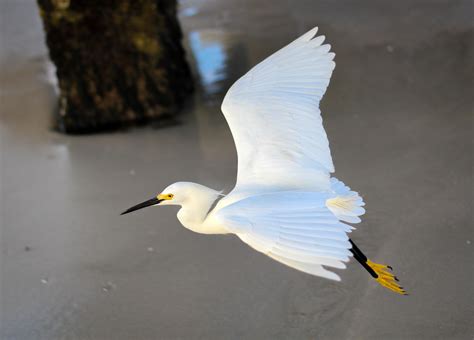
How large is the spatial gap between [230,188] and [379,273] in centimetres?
101

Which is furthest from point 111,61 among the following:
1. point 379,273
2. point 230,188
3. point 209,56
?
point 379,273

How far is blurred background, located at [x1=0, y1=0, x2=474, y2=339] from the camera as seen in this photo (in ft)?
7.51

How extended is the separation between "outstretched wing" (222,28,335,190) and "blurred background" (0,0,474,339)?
49 cm

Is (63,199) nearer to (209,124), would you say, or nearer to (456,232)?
(209,124)

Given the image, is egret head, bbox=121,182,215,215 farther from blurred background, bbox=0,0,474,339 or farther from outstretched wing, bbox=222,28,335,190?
blurred background, bbox=0,0,474,339

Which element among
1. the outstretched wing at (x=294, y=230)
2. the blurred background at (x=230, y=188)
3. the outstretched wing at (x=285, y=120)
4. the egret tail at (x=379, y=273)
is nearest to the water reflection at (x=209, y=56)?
the blurred background at (x=230, y=188)

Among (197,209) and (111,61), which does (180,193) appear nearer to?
(197,209)

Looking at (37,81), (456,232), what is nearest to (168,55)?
(37,81)

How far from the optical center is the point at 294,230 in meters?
1.51

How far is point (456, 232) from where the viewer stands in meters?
2.52

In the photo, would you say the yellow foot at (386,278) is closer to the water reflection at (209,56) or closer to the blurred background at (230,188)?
the blurred background at (230,188)

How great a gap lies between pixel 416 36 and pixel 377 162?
1468 mm

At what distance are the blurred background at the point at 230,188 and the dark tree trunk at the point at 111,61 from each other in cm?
15

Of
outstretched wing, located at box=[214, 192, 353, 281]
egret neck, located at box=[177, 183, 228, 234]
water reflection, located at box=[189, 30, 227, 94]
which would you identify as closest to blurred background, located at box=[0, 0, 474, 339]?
water reflection, located at box=[189, 30, 227, 94]
